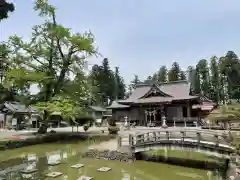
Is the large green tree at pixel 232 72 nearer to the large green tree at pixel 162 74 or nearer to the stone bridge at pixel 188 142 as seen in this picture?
the large green tree at pixel 162 74

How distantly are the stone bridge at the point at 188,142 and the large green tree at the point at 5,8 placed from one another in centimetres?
1054

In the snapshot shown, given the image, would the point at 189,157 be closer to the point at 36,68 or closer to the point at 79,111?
the point at 79,111

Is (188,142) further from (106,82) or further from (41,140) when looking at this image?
(106,82)

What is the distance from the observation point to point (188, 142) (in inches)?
490

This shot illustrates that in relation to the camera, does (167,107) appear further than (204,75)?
No

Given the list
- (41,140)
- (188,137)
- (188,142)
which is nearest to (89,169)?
(188,142)

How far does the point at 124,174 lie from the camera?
11.4 m

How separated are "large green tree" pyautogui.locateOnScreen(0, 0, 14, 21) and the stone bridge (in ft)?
34.6

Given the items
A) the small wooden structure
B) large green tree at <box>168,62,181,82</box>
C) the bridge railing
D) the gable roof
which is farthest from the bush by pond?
large green tree at <box>168,62,181,82</box>

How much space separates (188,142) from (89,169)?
564 cm

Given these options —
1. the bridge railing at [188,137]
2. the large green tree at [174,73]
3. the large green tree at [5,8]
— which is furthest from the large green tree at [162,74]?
the large green tree at [5,8]

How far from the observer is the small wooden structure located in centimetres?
2945

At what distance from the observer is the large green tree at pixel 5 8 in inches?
493

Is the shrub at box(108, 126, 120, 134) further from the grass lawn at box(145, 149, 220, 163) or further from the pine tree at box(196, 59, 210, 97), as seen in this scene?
the pine tree at box(196, 59, 210, 97)
